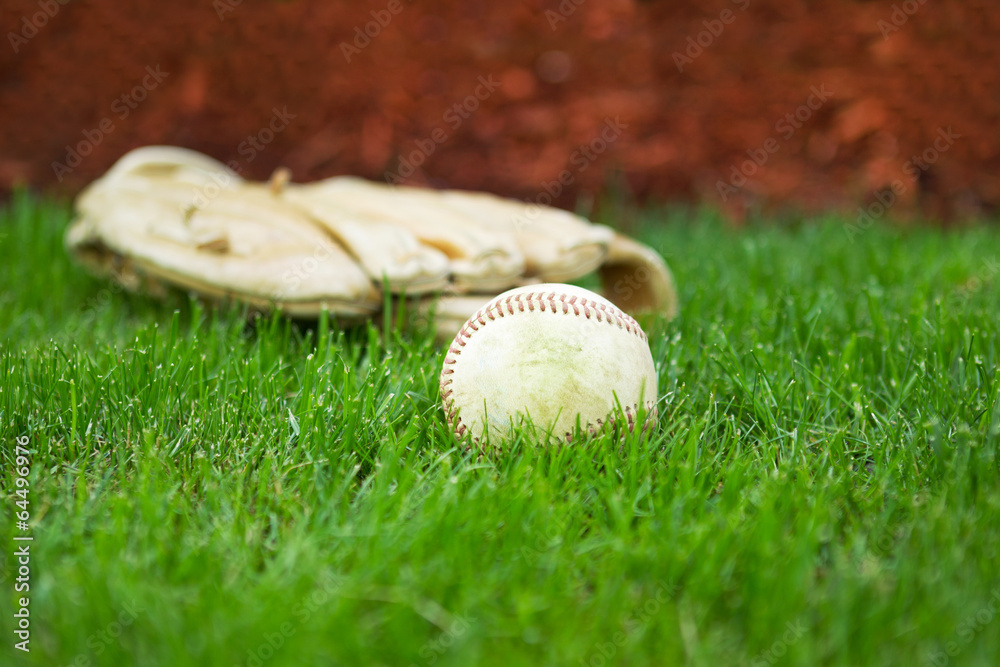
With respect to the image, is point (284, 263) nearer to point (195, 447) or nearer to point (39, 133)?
point (195, 447)

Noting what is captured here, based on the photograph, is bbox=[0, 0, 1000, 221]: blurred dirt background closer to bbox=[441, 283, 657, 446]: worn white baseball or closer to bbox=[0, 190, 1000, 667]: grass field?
bbox=[0, 190, 1000, 667]: grass field

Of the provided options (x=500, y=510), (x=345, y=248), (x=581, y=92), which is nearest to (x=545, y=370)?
(x=500, y=510)

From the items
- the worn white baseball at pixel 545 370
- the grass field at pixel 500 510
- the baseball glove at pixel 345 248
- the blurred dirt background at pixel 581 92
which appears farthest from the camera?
the blurred dirt background at pixel 581 92

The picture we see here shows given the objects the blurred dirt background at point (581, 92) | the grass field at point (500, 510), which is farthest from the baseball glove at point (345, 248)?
the blurred dirt background at point (581, 92)

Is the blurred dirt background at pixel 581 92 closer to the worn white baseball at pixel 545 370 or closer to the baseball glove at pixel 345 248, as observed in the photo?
the baseball glove at pixel 345 248

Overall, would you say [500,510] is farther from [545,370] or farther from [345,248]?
[345,248]

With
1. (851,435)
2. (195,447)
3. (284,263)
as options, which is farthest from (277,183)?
(851,435)
